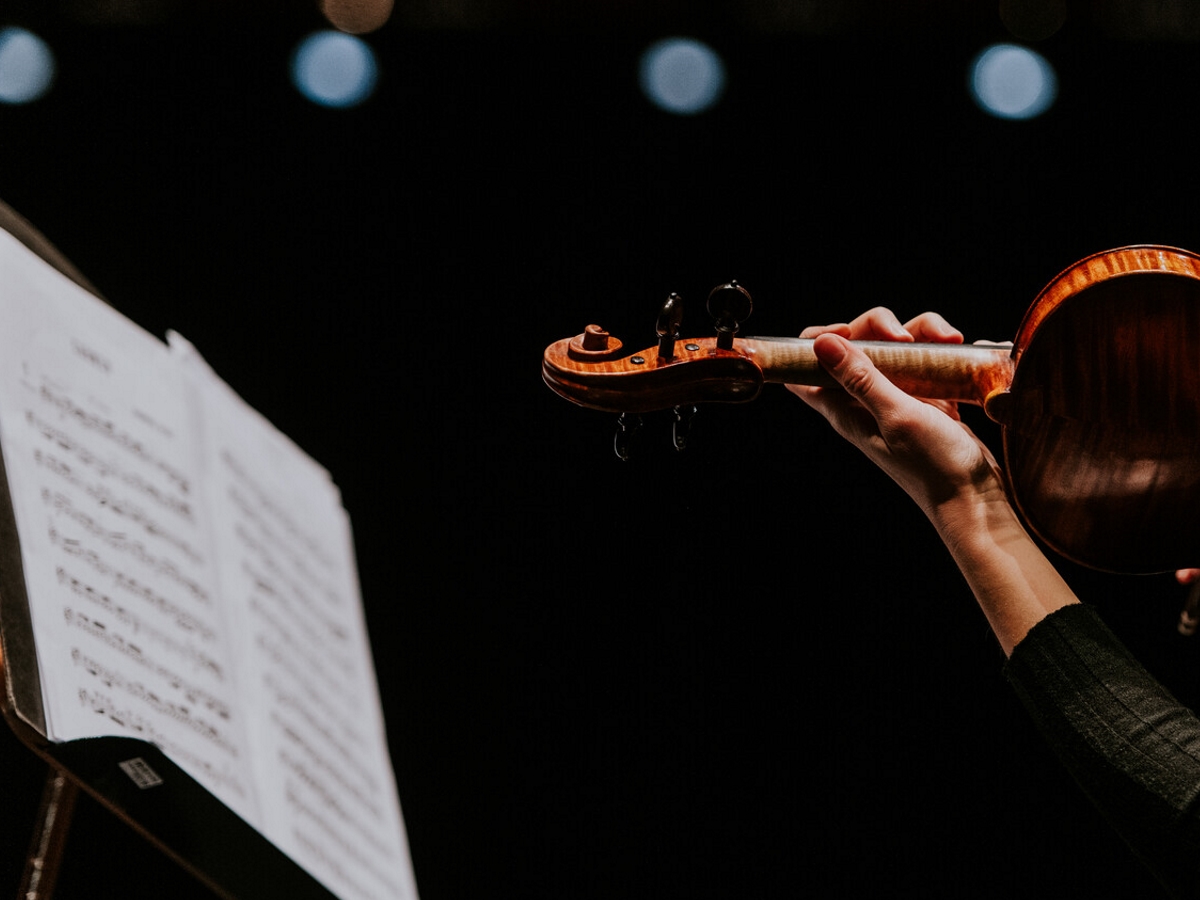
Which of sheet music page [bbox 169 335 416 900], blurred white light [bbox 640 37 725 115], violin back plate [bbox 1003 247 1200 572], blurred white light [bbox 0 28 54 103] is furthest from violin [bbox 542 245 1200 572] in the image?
blurred white light [bbox 0 28 54 103]

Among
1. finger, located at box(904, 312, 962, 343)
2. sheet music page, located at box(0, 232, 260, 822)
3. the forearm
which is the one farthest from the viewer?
finger, located at box(904, 312, 962, 343)

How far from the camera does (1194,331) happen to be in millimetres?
973

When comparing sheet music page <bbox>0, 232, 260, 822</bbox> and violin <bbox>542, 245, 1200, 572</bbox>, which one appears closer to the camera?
sheet music page <bbox>0, 232, 260, 822</bbox>

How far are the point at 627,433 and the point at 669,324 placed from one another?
0.13 m

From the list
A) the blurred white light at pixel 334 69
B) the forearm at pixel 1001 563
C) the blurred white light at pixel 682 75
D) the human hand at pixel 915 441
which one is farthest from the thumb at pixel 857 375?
the blurred white light at pixel 334 69

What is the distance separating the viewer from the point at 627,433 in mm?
1079

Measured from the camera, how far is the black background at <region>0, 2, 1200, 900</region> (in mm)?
1729

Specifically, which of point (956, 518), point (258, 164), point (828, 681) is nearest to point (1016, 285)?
point (828, 681)

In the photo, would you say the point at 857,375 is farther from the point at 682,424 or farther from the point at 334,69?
the point at 334,69

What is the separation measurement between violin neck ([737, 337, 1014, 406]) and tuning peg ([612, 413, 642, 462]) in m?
0.15

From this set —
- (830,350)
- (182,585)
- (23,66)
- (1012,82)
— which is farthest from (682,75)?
(182,585)

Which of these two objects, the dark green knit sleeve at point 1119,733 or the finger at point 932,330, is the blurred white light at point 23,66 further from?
the dark green knit sleeve at point 1119,733

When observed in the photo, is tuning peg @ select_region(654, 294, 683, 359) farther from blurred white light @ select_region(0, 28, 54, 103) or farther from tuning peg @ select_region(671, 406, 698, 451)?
blurred white light @ select_region(0, 28, 54, 103)

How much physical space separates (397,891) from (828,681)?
3.04ft
